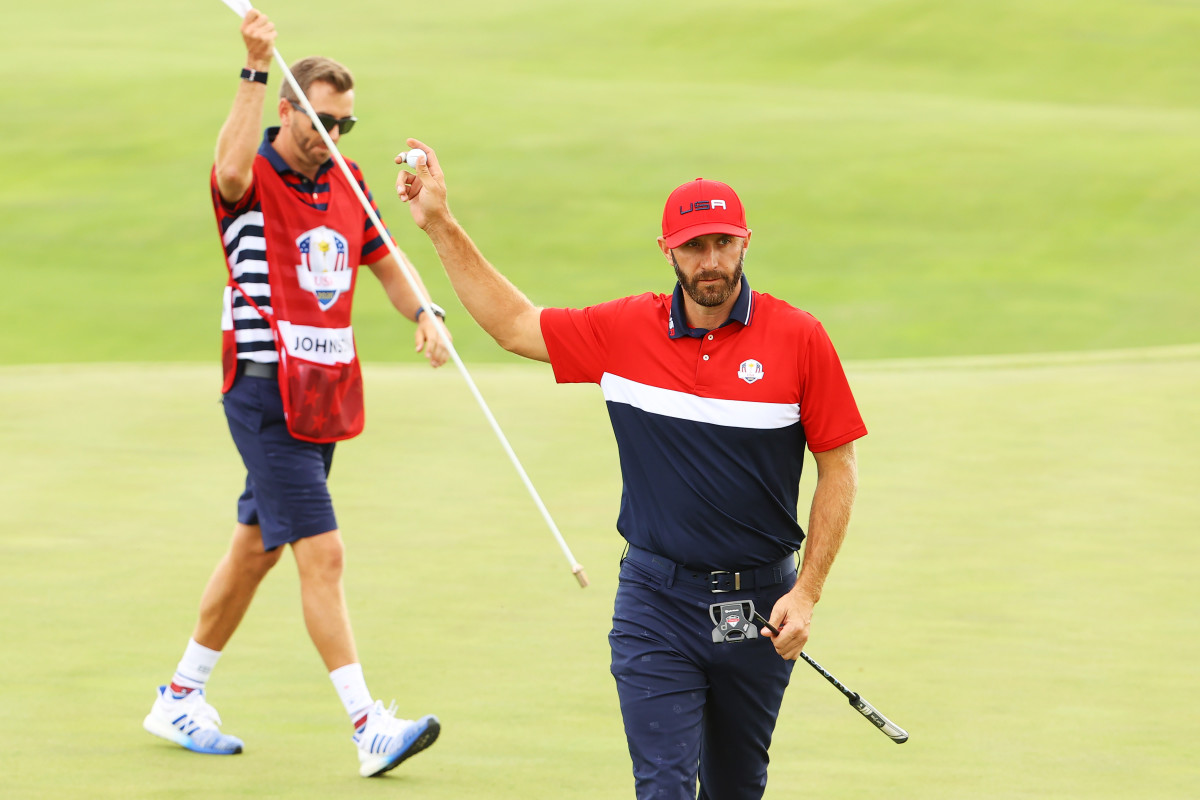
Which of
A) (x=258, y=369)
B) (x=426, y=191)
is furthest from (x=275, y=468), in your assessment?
(x=426, y=191)

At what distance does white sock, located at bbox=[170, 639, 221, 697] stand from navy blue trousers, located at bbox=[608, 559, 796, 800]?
2014 mm

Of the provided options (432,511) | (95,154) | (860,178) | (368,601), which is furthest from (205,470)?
(95,154)

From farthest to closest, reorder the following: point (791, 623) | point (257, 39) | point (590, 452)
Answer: point (590, 452) < point (257, 39) < point (791, 623)

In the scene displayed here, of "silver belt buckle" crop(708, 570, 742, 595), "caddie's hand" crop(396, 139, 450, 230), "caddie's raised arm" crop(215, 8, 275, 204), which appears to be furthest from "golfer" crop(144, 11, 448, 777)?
"silver belt buckle" crop(708, 570, 742, 595)

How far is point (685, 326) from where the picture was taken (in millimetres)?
4488

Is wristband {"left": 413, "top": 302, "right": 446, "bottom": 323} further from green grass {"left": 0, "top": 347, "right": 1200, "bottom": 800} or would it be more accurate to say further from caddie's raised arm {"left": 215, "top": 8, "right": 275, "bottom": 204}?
green grass {"left": 0, "top": 347, "right": 1200, "bottom": 800}

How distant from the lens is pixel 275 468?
19.3 ft

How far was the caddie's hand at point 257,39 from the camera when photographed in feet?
17.5

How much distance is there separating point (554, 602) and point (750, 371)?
3.48 m

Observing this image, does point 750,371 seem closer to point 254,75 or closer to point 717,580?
point 717,580

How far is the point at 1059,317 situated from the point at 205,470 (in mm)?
13744

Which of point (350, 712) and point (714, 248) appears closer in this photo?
point (714, 248)

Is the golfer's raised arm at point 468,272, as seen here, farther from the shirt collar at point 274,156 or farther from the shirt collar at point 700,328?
the shirt collar at point 274,156

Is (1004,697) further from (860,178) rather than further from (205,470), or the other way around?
(860,178)
